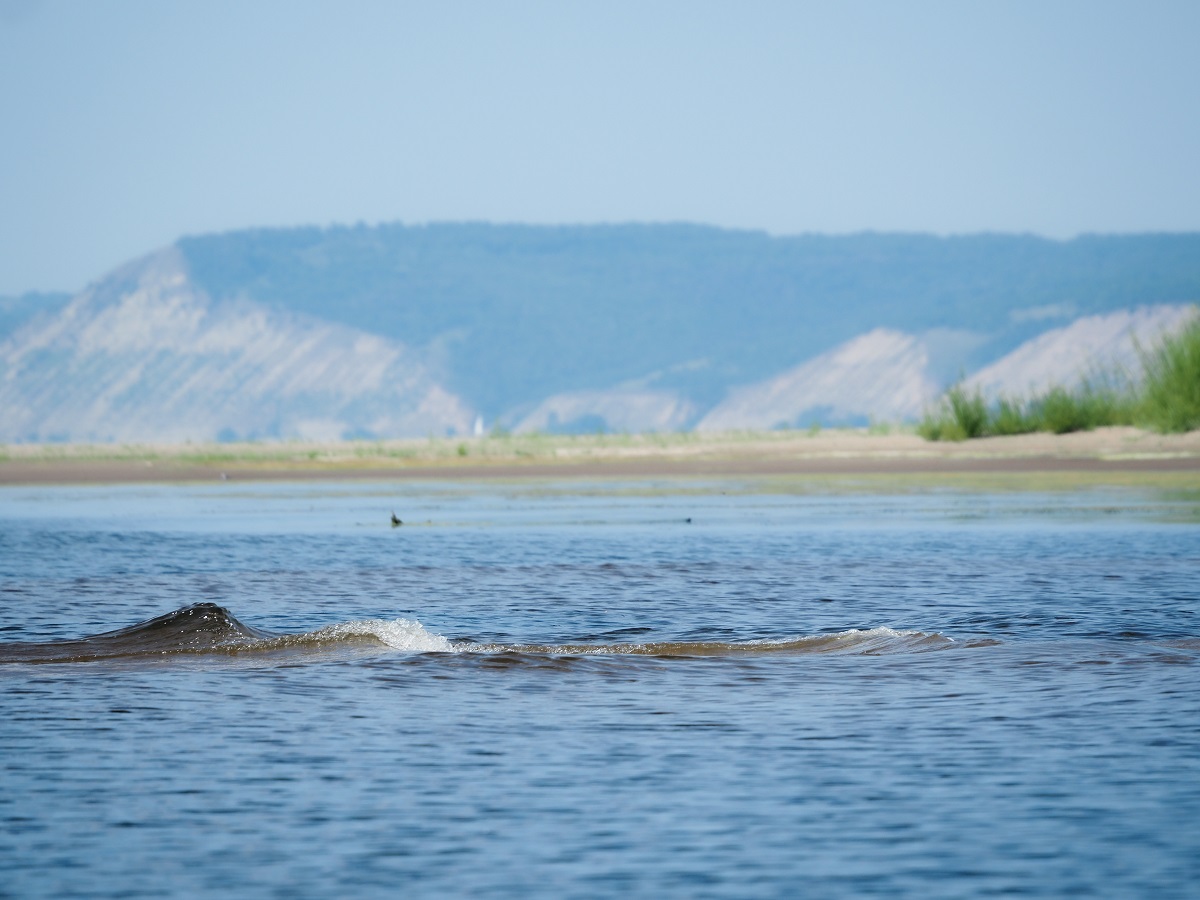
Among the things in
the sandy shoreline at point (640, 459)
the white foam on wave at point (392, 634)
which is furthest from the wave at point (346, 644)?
the sandy shoreline at point (640, 459)

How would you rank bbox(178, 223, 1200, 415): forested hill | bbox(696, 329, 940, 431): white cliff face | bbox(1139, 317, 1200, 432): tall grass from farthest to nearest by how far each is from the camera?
bbox(178, 223, 1200, 415): forested hill < bbox(696, 329, 940, 431): white cliff face < bbox(1139, 317, 1200, 432): tall grass

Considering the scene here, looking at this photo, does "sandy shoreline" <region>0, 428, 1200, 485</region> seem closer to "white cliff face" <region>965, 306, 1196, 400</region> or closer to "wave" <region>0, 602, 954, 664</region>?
"wave" <region>0, 602, 954, 664</region>

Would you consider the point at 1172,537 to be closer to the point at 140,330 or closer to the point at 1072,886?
the point at 1072,886

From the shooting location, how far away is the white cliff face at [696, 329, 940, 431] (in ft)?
395

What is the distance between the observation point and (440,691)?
9.35m

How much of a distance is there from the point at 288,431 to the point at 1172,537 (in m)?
111

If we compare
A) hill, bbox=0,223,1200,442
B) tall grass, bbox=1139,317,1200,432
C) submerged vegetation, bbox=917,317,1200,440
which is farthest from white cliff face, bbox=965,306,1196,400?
tall grass, bbox=1139,317,1200,432

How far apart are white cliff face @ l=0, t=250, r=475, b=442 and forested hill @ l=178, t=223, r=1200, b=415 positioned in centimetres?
379

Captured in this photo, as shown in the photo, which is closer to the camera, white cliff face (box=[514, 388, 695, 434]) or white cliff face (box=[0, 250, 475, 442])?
white cliff face (box=[514, 388, 695, 434])

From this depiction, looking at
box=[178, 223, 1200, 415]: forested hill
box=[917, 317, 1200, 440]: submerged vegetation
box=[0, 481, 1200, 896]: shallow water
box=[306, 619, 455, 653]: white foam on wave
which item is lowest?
box=[0, 481, 1200, 896]: shallow water

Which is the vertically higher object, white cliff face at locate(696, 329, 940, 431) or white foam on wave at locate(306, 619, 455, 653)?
white cliff face at locate(696, 329, 940, 431)

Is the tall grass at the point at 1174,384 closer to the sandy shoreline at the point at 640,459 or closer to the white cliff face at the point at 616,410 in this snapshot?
the sandy shoreline at the point at 640,459

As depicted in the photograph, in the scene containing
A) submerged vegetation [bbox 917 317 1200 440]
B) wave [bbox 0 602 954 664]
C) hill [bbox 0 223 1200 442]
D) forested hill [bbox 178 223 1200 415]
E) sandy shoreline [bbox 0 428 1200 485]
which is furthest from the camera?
forested hill [bbox 178 223 1200 415]

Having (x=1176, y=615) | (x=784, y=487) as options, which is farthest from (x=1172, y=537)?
(x=784, y=487)
